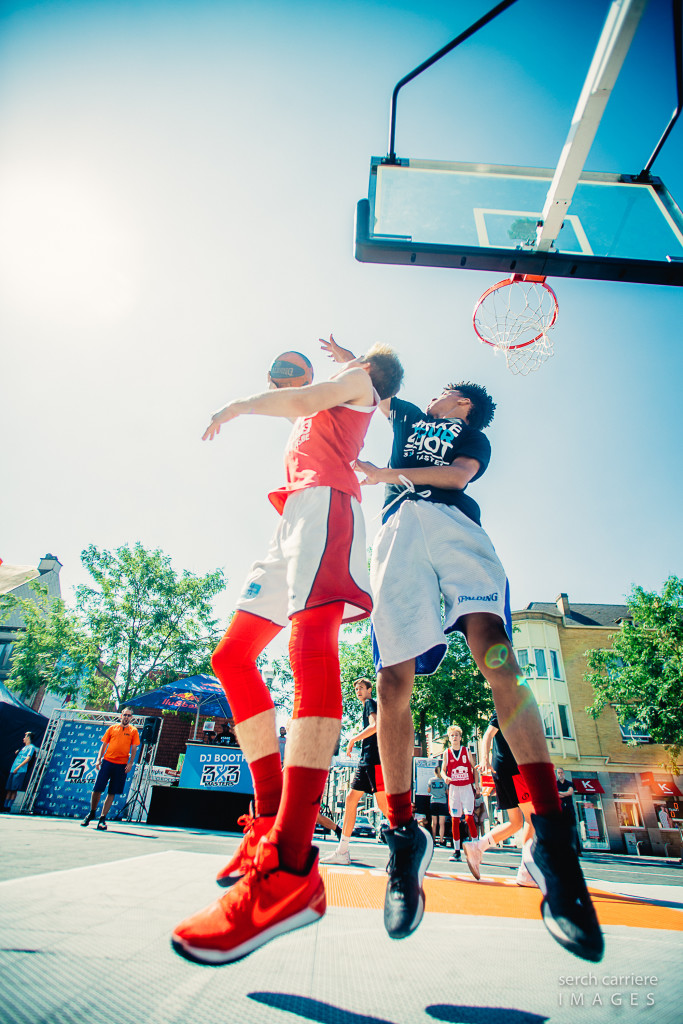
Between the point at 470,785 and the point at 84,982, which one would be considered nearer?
the point at 84,982

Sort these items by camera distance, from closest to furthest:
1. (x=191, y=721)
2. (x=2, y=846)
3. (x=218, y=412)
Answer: (x=218, y=412)
(x=2, y=846)
(x=191, y=721)

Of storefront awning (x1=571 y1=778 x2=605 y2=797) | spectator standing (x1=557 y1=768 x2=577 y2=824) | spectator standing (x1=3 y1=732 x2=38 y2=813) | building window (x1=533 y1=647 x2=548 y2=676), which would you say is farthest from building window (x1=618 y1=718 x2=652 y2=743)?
spectator standing (x1=3 y1=732 x2=38 y2=813)

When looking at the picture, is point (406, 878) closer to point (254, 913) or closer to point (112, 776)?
point (254, 913)

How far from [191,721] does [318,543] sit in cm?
3014

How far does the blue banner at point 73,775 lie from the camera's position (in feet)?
37.7

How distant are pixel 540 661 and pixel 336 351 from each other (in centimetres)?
3476

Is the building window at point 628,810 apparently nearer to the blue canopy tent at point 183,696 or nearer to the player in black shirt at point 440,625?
the blue canopy tent at point 183,696

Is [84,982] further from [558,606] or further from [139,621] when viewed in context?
[558,606]

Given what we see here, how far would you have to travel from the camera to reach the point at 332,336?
2.97m

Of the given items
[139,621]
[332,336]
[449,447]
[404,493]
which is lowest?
[404,493]

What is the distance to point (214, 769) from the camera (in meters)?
11.1

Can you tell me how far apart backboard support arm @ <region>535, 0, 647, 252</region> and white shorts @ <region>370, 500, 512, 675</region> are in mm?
3016

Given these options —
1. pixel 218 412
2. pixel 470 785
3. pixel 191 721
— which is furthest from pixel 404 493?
pixel 191 721

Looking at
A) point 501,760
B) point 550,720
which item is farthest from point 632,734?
point 501,760
